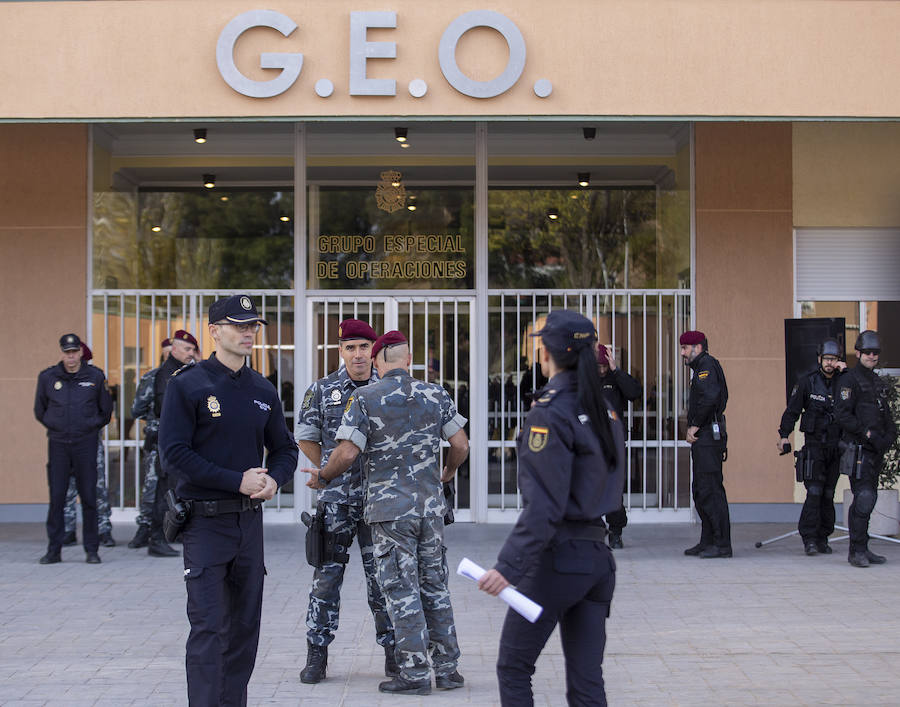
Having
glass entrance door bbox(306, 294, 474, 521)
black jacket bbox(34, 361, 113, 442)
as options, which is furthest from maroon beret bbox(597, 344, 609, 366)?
black jacket bbox(34, 361, 113, 442)

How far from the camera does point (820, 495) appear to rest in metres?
10.4

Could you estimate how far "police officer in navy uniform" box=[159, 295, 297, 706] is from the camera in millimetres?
4969

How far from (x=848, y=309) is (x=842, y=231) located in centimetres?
Result: 88

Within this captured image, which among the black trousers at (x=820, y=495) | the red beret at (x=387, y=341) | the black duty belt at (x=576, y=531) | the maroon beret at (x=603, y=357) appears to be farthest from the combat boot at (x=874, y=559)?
the black duty belt at (x=576, y=531)

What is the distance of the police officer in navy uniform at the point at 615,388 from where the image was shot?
34.4 feet

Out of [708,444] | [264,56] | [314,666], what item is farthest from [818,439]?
[264,56]

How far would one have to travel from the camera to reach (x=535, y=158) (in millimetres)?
12203

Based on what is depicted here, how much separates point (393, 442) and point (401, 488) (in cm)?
26

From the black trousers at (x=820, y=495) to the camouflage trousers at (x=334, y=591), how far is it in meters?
5.42

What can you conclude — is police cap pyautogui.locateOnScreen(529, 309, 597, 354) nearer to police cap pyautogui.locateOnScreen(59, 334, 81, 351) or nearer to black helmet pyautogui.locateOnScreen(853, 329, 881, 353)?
black helmet pyautogui.locateOnScreen(853, 329, 881, 353)

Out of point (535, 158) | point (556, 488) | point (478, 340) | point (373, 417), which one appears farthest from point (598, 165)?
point (556, 488)

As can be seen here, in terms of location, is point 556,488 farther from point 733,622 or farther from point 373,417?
point 733,622

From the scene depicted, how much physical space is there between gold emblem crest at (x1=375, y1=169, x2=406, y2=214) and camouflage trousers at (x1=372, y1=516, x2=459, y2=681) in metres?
6.40

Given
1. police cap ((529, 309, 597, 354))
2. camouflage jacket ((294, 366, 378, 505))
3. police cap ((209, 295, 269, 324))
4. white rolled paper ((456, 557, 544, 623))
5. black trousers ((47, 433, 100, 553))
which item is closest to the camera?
white rolled paper ((456, 557, 544, 623))
